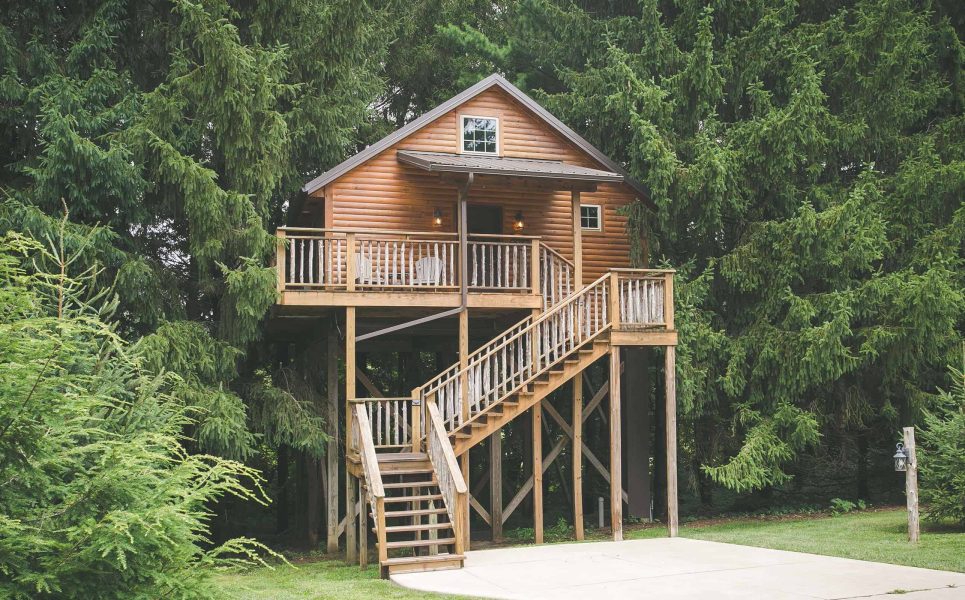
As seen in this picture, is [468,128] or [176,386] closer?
[176,386]

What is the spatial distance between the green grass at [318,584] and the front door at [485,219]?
7650 millimetres

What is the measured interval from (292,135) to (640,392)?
30.7ft

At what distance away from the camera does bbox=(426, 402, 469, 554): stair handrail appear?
1330 centimetres

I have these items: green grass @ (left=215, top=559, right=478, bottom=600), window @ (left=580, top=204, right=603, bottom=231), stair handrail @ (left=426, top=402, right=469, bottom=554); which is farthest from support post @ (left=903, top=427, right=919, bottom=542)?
window @ (left=580, top=204, right=603, bottom=231)

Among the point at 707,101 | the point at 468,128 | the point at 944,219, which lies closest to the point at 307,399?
the point at 468,128

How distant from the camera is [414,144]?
1931 cm

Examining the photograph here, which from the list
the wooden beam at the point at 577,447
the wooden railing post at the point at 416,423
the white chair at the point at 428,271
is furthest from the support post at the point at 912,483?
the white chair at the point at 428,271

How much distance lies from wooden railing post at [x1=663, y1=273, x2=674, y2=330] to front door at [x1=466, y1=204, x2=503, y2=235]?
4.57 meters

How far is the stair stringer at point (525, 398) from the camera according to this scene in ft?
52.3

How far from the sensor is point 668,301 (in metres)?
16.7

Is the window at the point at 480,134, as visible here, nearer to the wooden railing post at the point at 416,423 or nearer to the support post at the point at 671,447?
the support post at the point at 671,447

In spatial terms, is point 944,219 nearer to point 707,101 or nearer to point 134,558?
point 707,101

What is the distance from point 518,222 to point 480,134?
204 centimetres

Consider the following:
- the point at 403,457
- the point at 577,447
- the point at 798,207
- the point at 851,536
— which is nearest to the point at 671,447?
the point at 577,447
